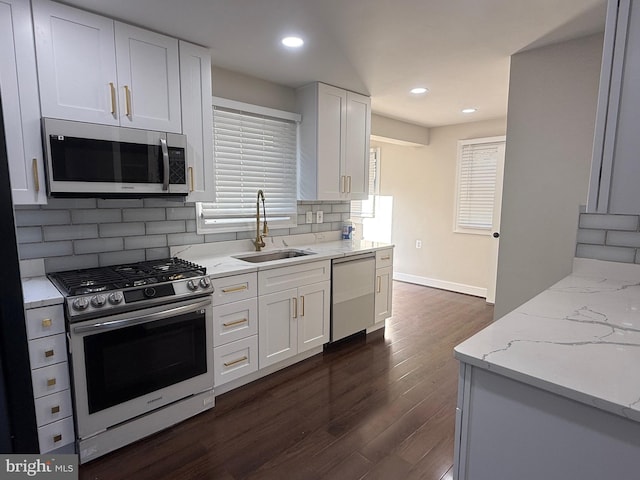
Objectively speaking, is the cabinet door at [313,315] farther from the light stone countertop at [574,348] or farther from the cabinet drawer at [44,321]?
the light stone countertop at [574,348]

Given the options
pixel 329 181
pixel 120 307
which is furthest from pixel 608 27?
pixel 329 181

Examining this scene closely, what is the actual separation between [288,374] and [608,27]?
106 inches

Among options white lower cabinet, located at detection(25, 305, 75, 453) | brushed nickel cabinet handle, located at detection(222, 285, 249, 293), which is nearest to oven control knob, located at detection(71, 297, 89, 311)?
white lower cabinet, located at detection(25, 305, 75, 453)

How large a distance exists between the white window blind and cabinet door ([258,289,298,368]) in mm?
3539

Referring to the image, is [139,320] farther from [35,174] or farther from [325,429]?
[325,429]

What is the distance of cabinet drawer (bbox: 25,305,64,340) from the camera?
1.69 metres

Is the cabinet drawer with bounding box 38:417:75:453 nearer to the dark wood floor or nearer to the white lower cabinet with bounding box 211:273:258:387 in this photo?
the dark wood floor

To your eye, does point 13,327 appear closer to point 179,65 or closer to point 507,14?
point 179,65

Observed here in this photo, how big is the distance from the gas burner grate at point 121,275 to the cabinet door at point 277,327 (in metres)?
0.63

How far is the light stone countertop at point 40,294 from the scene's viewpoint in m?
1.69

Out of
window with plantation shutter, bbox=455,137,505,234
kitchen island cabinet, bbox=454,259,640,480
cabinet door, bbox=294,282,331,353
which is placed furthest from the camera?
window with plantation shutter, bbox=455,137,505,234

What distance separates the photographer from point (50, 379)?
5.76 ft

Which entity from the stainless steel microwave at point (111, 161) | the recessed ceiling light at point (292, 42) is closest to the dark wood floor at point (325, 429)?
the stainless steel microwave at point (111, 161)

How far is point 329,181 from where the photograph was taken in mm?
3477
